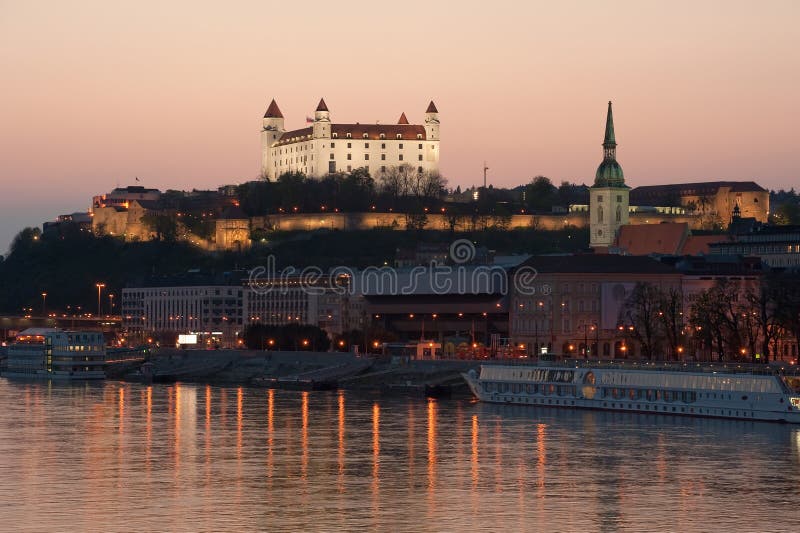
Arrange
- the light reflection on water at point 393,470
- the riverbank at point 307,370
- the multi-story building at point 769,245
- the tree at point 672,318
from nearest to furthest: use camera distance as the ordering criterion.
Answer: the light reflection on water at point 393,470
the tree at point 672,318
the riverbank at point 307,370
the multi-story building at point 769,245

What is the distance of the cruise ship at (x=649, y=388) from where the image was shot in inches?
3194

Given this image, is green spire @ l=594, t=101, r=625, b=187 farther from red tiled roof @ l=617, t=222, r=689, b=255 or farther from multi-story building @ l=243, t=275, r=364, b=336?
multi-story building @ l=243, t=275, r=364, b=336

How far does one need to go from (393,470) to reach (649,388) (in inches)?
1122

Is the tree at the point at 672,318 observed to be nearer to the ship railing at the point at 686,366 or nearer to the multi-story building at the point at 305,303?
the ship railing at the point at 686,366

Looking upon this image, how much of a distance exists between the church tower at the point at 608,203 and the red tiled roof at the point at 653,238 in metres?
10.1

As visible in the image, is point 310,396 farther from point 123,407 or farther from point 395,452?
point 395,452

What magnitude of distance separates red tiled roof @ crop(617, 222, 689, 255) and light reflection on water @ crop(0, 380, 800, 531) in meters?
79.5

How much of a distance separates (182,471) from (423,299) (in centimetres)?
8618

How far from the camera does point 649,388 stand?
87.6m

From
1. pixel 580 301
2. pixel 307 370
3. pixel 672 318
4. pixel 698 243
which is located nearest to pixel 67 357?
pixel 307 370

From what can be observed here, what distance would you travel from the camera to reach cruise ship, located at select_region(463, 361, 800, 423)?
8112 cm

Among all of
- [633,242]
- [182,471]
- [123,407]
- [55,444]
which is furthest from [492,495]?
[633,242]

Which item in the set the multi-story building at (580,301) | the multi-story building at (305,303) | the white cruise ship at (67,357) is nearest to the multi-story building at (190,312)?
the multi-story building at (305,303)

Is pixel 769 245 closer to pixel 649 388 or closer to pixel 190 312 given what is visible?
pixel 190 312
